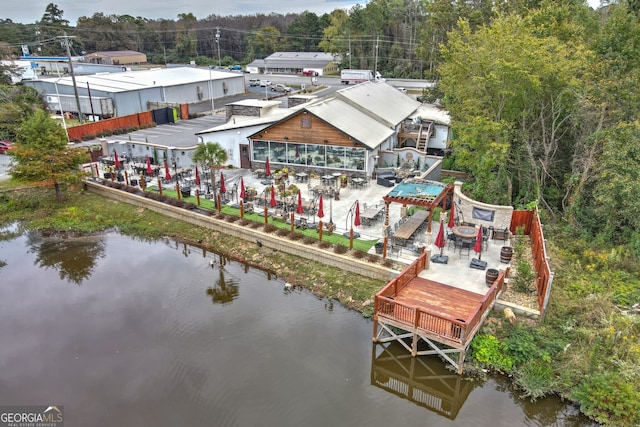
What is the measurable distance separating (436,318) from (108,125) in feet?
118

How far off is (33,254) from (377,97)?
2811 cm

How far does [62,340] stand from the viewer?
48.6 ft

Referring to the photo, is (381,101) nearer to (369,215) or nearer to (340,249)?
(369,215)

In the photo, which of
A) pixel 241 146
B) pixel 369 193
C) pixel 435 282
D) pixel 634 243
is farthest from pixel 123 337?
pixel 634 243

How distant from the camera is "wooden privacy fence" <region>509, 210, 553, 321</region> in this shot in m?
14.1

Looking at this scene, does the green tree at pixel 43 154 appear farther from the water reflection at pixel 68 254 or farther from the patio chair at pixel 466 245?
the patio chair at pixel 466 245

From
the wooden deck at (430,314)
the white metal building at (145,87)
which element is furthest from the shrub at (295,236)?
the white metal building at (145,87)

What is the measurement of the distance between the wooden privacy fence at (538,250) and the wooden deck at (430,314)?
1.36 m

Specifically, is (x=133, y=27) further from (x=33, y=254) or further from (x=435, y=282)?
(x=435, y=282)

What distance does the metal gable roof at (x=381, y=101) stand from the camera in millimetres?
32781

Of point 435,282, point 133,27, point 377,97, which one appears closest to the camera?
point 435,282

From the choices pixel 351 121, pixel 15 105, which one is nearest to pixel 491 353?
pixel 351 121

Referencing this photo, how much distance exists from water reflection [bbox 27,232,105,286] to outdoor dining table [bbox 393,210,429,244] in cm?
1419

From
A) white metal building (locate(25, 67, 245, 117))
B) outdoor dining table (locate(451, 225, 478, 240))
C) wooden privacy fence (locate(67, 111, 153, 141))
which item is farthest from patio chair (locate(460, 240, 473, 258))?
white metal building (locate(25, 67, 245, 117))
